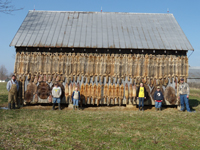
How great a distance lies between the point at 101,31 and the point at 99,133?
1008 centimetres

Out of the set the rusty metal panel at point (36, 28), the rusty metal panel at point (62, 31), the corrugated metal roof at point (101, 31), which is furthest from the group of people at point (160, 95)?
the rusty metal panel at point (36, 28)

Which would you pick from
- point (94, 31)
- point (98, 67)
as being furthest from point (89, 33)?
point (98, 67)

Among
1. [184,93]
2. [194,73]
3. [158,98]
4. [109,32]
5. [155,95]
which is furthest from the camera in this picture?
[194,73]

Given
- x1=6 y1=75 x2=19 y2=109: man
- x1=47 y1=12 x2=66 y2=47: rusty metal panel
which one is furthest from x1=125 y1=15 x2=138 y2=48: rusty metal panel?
x1=6 y1=75 x2=19 y2=109: man

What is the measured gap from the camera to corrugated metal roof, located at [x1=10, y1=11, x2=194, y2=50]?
557 inches

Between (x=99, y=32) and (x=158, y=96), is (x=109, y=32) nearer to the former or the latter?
(x=99, y=32)

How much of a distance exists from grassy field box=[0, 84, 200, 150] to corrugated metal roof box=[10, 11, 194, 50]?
20.3ft

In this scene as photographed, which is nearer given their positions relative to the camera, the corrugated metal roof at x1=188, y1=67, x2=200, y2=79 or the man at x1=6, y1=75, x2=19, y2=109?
the man at x1=6, y1=75, x2=19, y2=109

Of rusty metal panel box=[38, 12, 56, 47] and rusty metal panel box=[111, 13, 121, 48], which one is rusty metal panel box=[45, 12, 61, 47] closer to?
rusty metal panel box=[38, 12, 56, 47]

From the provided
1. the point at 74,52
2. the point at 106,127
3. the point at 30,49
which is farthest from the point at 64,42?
the point at 106,127

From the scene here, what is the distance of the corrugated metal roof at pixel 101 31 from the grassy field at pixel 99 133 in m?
6.18

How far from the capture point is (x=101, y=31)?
15.6 meters

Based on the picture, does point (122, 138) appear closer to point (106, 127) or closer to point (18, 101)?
point (106, 127)

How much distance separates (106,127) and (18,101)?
810cm
